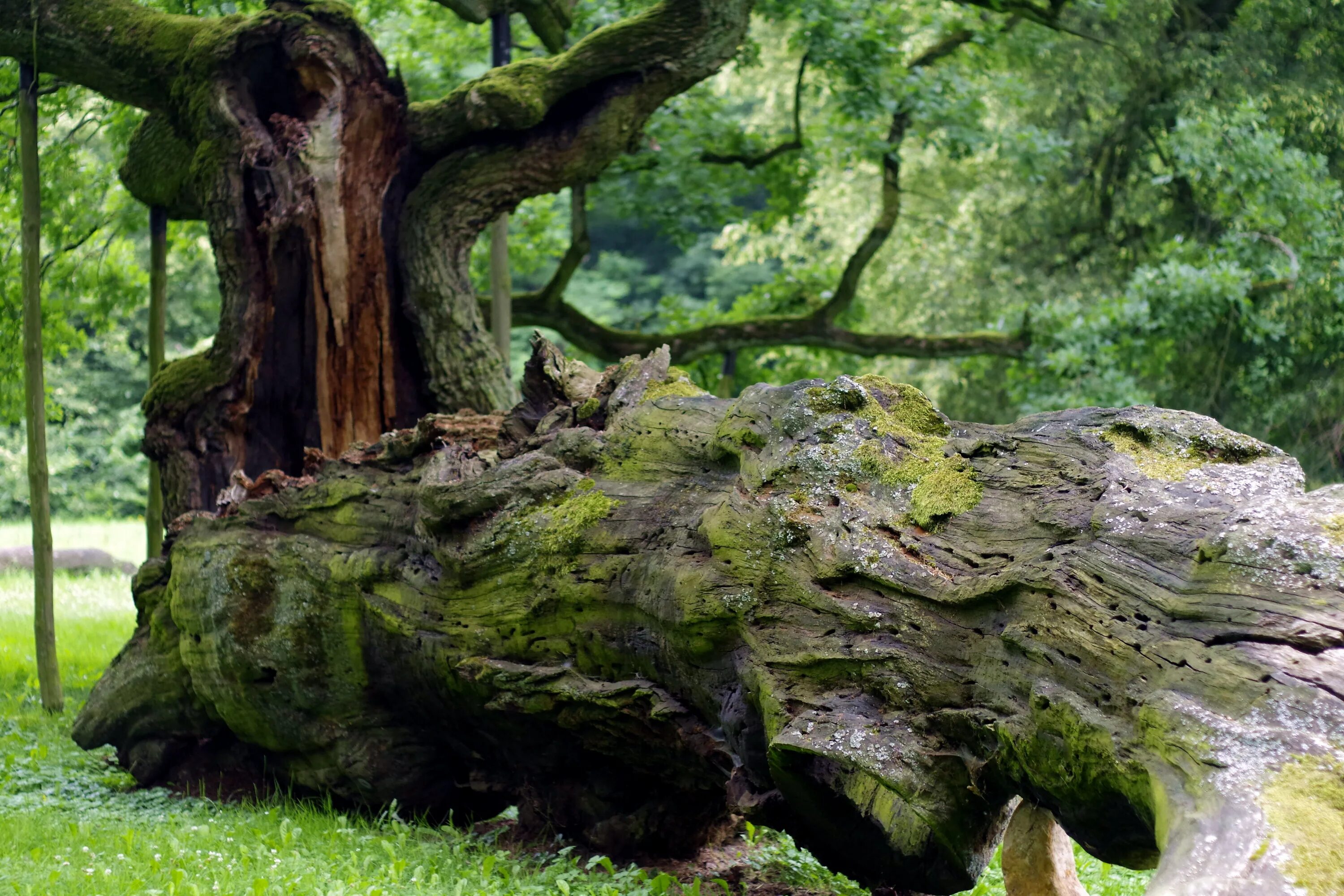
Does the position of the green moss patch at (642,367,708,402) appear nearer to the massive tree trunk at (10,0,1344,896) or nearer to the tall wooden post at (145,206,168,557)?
the massive tree trunk at (10,0,1344,896)

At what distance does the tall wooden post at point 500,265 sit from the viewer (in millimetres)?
Answer: 9523

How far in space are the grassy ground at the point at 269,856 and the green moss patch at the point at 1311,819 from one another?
2.40 metres

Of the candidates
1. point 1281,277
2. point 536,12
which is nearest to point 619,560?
point 536,12

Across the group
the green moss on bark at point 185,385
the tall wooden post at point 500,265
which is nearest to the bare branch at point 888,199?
the tall wooden post at point 500,265

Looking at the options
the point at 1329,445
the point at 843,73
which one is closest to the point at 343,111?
the point at 843,73

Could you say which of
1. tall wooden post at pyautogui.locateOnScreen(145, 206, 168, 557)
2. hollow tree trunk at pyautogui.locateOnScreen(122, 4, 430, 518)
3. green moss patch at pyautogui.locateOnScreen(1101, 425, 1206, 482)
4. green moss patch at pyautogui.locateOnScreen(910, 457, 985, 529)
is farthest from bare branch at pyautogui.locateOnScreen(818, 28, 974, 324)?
green moss patch at pyautogui.locateOnScreen(1101, 425, 1206, 482)

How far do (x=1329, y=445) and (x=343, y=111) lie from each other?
10.4 m

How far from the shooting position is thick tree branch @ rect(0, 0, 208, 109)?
7.20 meters

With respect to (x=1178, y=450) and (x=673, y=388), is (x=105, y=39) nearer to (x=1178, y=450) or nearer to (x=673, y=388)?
(x=673, y=388)

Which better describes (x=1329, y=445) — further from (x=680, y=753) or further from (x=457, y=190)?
(x=680, y=753)

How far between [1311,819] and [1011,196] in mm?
15832

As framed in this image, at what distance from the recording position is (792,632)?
11.4ft

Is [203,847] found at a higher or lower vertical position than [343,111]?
lower

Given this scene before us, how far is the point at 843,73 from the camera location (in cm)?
1083
